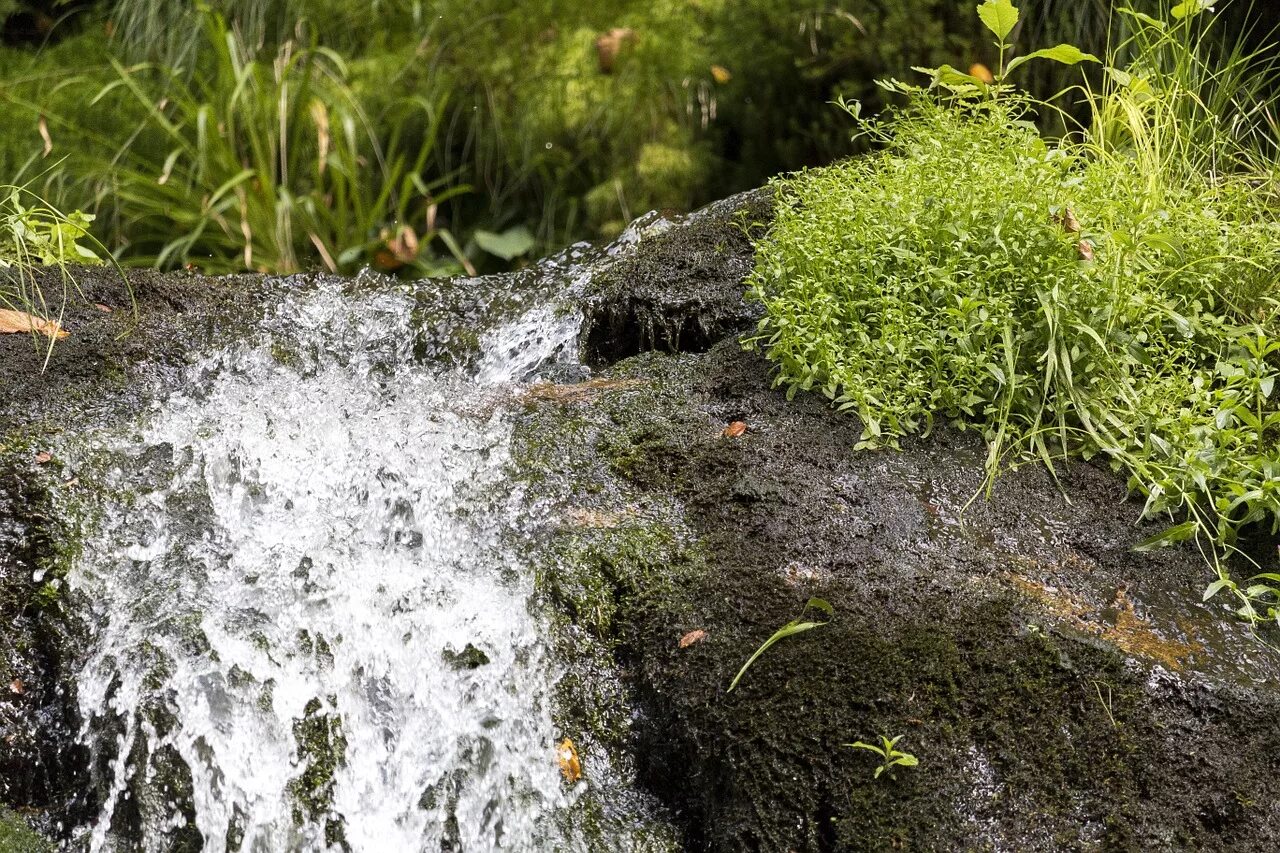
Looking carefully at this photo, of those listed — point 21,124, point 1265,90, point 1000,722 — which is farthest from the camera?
point 21,124

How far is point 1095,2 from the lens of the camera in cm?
434

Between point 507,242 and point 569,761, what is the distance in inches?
146

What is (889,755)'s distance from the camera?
6.35 ft

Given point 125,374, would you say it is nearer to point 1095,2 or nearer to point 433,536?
point 433,536

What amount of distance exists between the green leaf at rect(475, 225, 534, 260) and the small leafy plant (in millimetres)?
3794

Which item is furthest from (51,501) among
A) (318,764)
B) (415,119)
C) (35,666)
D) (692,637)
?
(415,119)

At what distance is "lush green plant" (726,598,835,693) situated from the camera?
2064 mm

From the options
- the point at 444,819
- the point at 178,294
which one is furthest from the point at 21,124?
the point at 444,819

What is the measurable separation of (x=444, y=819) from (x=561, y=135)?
4039 mm

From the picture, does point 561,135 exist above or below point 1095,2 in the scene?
below

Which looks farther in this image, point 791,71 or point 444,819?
point 791,71

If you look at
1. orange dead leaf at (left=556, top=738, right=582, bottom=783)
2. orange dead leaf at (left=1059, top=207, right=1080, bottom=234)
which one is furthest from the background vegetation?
orange dead leaf at (left=556, top=738, right=582, bottom=783)

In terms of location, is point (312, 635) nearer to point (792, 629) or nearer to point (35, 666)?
point (35, 666)

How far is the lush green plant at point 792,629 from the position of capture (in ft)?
6.77
